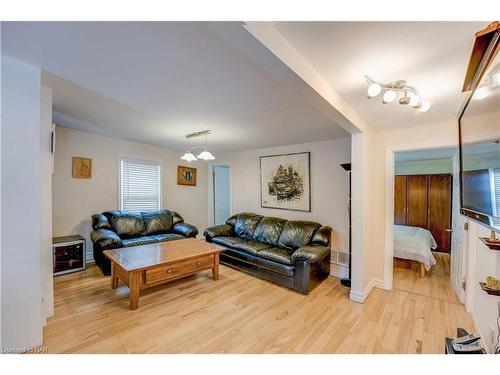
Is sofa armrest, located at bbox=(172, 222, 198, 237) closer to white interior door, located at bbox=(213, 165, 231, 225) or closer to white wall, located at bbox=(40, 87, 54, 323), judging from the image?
white interior door, located at bbox=(213, 165, 231, 225)

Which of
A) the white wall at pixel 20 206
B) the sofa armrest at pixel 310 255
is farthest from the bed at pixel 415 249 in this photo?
the white wall at pixel 20 206

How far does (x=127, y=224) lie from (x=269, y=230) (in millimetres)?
2535


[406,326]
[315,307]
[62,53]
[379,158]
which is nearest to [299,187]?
[379,158]

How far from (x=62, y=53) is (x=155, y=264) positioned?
6.75 feet

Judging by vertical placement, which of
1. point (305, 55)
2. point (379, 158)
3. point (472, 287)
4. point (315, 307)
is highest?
point (305, 55)

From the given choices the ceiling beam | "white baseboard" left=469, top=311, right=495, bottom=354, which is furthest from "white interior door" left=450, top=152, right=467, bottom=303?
the ceiling beam

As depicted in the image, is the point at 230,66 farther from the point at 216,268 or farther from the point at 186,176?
the point at 186,176

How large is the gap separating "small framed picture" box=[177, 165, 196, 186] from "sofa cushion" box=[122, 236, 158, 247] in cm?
172

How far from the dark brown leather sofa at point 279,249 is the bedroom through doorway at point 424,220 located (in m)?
1.23

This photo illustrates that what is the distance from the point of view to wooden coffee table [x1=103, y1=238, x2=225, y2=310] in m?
2.31

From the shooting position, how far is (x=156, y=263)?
2.41m
